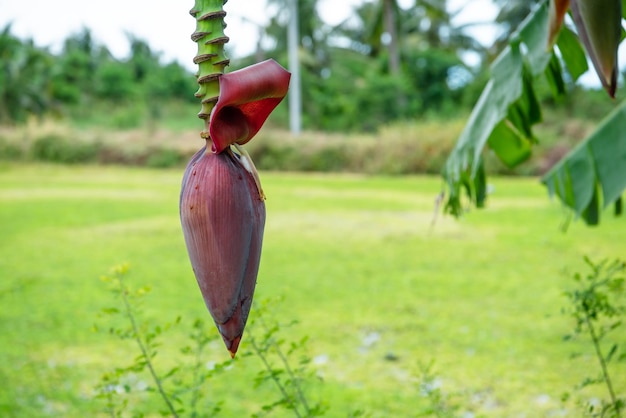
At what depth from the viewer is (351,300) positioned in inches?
131

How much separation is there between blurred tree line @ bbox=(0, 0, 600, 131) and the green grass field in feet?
27.7

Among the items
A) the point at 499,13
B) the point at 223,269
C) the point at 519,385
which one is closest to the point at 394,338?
the point at 519,385

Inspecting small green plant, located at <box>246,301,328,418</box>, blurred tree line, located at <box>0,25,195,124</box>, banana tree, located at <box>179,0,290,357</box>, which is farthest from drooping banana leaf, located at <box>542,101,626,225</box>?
blurred tree line, located at <box>0,25,195,124</box>

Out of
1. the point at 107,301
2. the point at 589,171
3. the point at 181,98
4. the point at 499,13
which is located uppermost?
the point at 499,13

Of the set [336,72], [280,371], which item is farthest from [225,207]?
[336,72]

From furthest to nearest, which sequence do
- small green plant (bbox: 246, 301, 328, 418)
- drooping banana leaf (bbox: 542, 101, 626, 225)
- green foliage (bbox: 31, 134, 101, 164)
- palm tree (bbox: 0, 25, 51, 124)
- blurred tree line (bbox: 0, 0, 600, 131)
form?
palm tree (bbox: 0, 25, 51, 124), blurred tree line (bbox: 0, 0, 600, 131), green foliage (bbox: 31, 134, 101, 164), drooping banana leaf (bbox: 542, 101, 626, 225), small green plant (bbox: 246, 301, 328, 418)

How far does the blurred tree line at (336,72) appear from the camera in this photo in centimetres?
1536

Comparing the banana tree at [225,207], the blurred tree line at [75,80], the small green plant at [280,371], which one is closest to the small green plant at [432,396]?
the small green plant at [280,371]

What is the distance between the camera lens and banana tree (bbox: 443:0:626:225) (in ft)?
3.42

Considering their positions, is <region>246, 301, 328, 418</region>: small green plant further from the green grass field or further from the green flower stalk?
the green flower stalk

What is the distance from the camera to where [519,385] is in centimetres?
212

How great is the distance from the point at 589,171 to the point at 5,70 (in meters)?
17.5

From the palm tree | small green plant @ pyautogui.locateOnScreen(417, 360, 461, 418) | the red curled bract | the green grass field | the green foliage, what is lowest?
the green grass field

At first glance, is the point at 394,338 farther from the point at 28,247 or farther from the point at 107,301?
the point at 28,247
